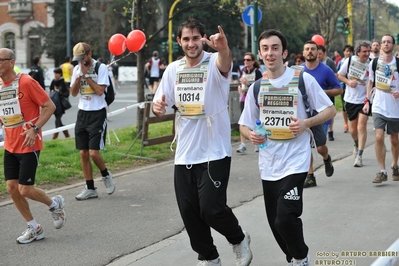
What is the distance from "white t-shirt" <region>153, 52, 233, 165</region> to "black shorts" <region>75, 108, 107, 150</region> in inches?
138

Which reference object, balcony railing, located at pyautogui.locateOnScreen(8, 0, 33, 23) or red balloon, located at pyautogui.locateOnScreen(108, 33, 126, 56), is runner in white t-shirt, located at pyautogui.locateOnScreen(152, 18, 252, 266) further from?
balcony railing, located at pyautogui.locateOnScreen(8, 0, 33, 23)

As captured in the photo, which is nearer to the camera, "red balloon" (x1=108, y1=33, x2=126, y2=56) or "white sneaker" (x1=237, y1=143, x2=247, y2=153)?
"red balloon" (x1=108, y1=33, x2=126, y2=56)

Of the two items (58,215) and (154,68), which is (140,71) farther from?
(154,68)

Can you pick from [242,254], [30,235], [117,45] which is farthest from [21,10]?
[242,254]

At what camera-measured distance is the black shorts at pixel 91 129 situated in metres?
9.29

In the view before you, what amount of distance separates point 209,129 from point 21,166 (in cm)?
234

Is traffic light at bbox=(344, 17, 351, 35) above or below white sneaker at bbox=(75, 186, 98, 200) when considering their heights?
above

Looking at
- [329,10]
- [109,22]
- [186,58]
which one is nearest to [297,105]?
[186,58]

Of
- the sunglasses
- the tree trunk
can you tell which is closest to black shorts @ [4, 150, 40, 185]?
the sunglasses

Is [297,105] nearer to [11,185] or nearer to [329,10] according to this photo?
[11,185]

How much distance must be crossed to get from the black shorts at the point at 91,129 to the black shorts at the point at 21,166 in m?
1.97

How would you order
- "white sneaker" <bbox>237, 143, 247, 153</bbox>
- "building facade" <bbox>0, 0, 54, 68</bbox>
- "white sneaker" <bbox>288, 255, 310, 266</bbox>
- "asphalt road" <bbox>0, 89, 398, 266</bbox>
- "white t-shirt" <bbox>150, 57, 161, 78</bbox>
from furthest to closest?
"building facade" <bbox>0, 0, 54, 68</bbox>
"white t-shirt" <bbox>150, 57, 161, 78</bbox>
"white sneaker" <bbox>237, 143, 247, 153</bbox>
"asphalt road" <bbox>0, 89, 398, 266</bbox>
"white sneaker" <bbox>288, 255, 310, 266</bbox>

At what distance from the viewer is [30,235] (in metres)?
7.22

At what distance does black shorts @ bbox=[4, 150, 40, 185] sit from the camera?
7219 mm
